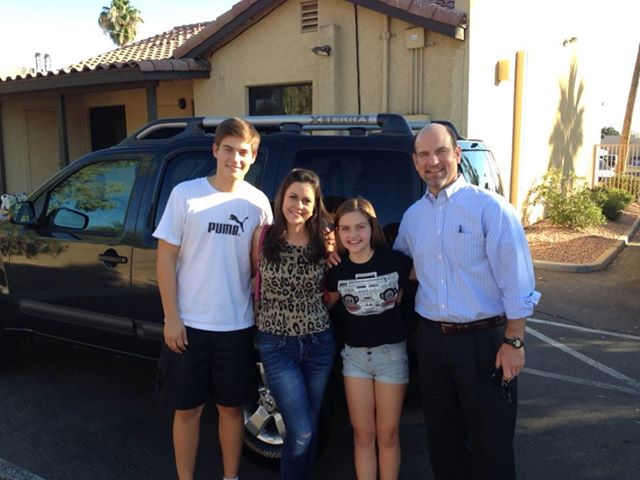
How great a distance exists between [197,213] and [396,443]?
1384 millimetres

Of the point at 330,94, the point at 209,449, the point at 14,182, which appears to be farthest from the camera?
the point at 14,182

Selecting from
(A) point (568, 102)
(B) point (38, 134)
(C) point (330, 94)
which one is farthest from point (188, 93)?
(A) point (568, 102)

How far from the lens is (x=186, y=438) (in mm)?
2832

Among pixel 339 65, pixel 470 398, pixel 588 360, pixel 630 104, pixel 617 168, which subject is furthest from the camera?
pixel 630 104

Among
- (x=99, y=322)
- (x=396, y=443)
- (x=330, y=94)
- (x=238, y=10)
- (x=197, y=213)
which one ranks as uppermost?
(x=238, y=10)

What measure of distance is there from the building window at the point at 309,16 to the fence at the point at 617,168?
934cm

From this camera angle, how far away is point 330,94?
32.2ft

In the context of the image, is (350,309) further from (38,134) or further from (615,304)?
(38,134)

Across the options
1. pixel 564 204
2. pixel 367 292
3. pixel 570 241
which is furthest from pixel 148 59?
pixel 367 292

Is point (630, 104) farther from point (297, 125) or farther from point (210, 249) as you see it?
point (210, 249)

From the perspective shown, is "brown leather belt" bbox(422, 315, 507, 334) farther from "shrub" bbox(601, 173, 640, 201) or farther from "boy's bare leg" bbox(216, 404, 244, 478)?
"shrub" bbox(601, 173, 640, 201)

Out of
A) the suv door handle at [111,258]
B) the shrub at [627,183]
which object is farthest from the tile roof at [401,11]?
the shrub at [627,183]

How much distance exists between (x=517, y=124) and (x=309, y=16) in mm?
4073

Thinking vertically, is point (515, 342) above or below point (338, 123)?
below
